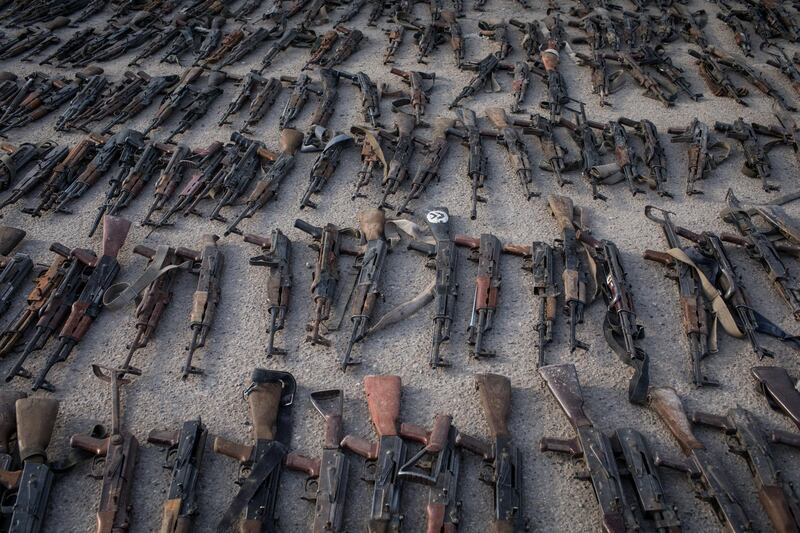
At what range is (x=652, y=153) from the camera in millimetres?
11391

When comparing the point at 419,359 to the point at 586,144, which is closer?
the point at 419,359

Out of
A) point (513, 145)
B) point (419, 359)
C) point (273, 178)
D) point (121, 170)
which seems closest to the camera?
point (419, 359)

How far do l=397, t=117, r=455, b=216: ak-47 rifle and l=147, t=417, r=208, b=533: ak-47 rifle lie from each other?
494 cm

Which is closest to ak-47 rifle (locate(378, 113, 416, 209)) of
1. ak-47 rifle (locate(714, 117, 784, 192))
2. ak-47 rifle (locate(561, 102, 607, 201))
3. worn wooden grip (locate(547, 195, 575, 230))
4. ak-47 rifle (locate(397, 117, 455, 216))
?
ak-47 rifle (locate(397, 117, 455, 216))

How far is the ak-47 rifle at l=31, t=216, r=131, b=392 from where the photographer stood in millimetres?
7672

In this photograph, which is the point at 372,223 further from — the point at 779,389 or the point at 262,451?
the point at 779,389

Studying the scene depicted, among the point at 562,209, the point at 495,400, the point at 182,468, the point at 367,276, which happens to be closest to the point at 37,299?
the point at 182,468

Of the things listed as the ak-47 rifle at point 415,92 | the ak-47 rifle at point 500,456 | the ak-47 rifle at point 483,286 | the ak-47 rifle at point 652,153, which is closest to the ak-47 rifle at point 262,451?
the ak-47 rifle at point 500,456

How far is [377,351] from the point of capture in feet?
26.3

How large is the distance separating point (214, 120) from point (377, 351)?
7.37 meters

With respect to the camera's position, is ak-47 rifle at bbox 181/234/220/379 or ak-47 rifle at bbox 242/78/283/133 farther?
ak-47 rifle at bbox 242/78/283/133

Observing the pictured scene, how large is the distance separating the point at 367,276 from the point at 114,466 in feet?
12.6

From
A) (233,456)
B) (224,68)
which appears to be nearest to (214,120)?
(224,68)

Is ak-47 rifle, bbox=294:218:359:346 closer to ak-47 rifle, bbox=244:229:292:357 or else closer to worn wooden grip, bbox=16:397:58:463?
ak-47 rifle, bbox=244:229:292:357
